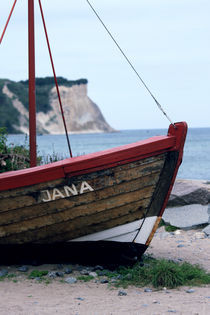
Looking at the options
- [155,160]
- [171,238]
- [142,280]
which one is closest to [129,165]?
[155,160]

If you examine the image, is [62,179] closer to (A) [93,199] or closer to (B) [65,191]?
(B) [65,191]

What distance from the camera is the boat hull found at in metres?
6.03

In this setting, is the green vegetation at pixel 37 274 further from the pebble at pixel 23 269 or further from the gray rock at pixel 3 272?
the gray rock at pixel 3 272

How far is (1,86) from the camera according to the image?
11338 centimetres

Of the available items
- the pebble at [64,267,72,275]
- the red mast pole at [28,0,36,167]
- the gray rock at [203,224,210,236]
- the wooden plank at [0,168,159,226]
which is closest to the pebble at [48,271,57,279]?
the pebble at [64,267,72,275]

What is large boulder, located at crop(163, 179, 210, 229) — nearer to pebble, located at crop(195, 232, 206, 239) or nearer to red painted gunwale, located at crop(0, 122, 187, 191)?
pebble, located at crop(195, 232, 206, 239)

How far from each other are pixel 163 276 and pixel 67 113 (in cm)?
10809

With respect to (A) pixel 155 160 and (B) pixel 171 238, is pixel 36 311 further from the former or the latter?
(B) pixel 171 238

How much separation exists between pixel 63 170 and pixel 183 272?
2.06 m

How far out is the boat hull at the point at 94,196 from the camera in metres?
6.03

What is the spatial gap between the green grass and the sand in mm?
140

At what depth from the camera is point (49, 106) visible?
374 feet

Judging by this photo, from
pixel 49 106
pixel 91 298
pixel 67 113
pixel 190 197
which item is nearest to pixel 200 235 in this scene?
pixel 190 197

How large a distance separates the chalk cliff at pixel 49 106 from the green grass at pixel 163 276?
9943cm
